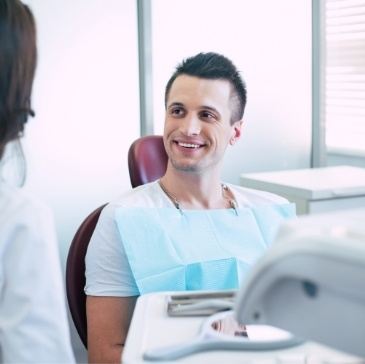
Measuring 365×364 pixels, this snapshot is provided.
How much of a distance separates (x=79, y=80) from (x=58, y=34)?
5.9 inches

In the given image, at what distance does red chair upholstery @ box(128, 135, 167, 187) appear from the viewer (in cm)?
164

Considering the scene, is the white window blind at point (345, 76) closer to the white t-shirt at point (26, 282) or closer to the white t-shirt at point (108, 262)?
the white t-shirt at point (108, 262)

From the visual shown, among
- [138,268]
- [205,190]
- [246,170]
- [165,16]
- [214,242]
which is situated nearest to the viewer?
[138,268]

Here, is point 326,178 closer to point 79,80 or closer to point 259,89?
point 259,89

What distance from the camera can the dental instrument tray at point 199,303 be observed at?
2.97ft

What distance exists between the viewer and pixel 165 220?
143 centimetres

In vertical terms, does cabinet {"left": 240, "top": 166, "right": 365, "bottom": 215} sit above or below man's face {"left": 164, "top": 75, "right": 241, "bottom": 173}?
below

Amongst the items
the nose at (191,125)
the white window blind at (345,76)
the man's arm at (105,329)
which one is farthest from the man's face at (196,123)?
the white window blind at (345,76)

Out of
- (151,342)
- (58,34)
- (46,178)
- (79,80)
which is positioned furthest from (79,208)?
(151,342)

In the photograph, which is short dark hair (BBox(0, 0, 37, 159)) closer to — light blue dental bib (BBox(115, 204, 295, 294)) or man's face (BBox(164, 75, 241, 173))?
light blue dental bib (BBox(115, 204, 295, 294))

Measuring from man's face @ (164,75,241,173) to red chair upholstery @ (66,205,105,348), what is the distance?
0.26 metres

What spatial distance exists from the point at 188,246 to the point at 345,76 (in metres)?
1.59

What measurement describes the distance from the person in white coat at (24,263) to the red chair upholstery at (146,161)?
751 mm

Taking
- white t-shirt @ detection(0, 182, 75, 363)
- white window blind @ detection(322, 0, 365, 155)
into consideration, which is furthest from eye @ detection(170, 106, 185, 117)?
white window blind @ detection(322, 0, 365, 155)
